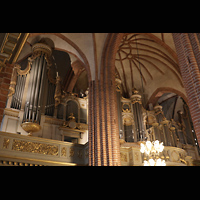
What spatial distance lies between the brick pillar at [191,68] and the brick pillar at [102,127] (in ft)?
12.8

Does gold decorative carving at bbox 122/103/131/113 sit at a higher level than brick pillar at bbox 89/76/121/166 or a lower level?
higher

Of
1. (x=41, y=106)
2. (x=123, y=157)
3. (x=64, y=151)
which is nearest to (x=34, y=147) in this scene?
(x=64, y=151)

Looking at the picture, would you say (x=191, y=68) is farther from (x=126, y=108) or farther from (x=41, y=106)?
(x=126, y=108)

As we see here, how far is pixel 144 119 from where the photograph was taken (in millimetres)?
13078

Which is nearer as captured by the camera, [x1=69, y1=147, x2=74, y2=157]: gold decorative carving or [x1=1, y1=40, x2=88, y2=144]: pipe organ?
[x1=69, y1=147, x2=74, y2=157]: gold decorative carving

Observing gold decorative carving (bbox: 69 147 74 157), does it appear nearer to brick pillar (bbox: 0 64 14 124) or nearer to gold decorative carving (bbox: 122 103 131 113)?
gold decorative carving (bbox: 122 103 131 113)

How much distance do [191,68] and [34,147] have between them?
21.1 feet

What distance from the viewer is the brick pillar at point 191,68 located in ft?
15.6

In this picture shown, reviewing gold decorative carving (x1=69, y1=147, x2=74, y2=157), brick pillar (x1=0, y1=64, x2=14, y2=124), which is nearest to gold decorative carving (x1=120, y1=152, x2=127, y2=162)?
gold decorative carving (x1=69, y1=147, x2=74, y2=157)

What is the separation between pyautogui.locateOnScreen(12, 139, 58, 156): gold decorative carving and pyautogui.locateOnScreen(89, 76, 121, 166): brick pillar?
163 cm

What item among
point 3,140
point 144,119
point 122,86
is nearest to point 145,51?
point 122,86

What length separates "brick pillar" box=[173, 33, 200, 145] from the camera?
4.75m

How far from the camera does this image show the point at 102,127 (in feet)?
28.2

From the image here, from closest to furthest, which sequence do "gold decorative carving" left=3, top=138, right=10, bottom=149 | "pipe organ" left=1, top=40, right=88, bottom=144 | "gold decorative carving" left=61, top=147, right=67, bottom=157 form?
"gold decorative carving" left=3, top=138, right=10, bottom=149 < "gold decorative carving" left=61, top=147, right=67, bottom=157 < "pipe organ" left=1, top=40, right=88, bottom=144
